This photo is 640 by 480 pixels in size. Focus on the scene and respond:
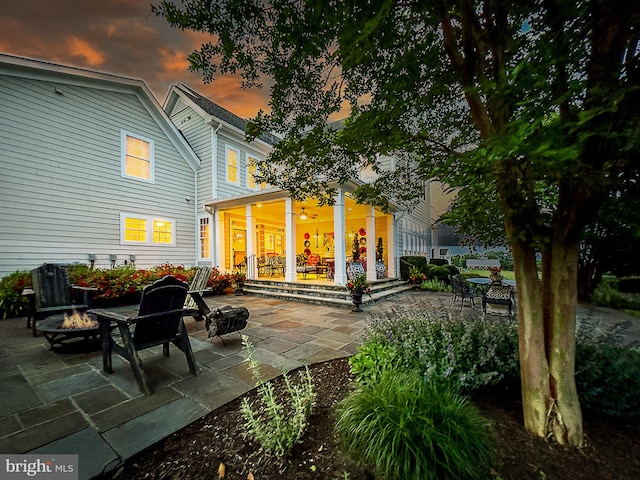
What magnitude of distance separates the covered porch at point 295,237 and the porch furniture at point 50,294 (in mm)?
5024

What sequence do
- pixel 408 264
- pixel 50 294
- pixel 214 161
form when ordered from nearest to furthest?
pixel 50 294 < pixel 214 161 < pixel 408 264

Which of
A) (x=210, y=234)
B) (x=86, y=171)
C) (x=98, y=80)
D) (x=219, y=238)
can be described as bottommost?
(x=219, y=238)

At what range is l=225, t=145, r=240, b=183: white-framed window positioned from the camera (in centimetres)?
1052

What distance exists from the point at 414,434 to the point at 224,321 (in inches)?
116

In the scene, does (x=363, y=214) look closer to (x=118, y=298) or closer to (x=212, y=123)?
(x=212, y=123)

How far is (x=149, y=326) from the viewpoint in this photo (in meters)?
2.69

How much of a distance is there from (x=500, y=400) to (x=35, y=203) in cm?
1037

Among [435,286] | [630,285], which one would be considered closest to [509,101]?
[435,286]

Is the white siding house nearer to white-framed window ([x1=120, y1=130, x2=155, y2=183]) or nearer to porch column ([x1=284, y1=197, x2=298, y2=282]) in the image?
white-framed window ([x1=120, y1=130, x2=155, y2=183])

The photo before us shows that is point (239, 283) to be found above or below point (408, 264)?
below

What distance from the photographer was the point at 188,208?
398 inches

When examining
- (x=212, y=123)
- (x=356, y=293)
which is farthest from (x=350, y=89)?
(x=212, y=123)

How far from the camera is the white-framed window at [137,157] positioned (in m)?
8.27

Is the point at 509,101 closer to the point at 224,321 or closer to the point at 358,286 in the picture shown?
the point at 224,321
